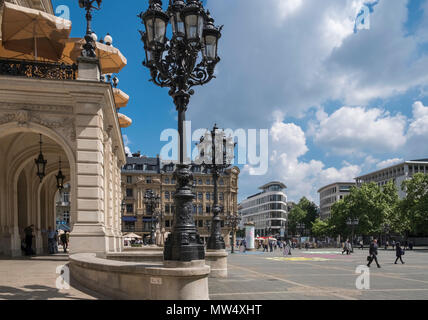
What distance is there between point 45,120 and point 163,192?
268ft

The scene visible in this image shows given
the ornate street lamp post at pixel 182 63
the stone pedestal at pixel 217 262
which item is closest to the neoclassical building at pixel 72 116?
the stone pedestal at pixel 217 262

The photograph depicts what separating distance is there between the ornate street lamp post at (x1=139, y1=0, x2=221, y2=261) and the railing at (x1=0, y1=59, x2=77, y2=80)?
20.4 ft

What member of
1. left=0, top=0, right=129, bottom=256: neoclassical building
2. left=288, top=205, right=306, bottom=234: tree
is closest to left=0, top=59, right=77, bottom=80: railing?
left=0, top=0, right=129, bottom=256: neoclassical building

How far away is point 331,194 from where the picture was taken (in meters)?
164

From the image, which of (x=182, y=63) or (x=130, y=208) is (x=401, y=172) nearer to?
(x=130, y=208)

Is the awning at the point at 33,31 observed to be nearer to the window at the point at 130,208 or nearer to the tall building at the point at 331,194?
the window at the point at 130,208

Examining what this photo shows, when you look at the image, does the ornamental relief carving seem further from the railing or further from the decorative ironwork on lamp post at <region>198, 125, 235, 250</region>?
the decorative ironwork on lamp post at <region>198, 125, 235, 250</region>

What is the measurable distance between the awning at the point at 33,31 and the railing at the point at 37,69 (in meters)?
1.64

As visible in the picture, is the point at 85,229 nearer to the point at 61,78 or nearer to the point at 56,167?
the point at 61,78

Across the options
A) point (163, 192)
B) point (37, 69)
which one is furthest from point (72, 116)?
point (163, 192)

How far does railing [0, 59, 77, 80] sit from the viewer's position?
578 inches

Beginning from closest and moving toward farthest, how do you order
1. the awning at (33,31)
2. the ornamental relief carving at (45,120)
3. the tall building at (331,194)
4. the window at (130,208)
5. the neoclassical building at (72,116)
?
the neoclassical building at (72,116)
the ornamental relief carving at (45,120)
the awning at (33,31)
the window at (130,208)
the tall building at (331,194)

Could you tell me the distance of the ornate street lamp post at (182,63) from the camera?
26.0ft
